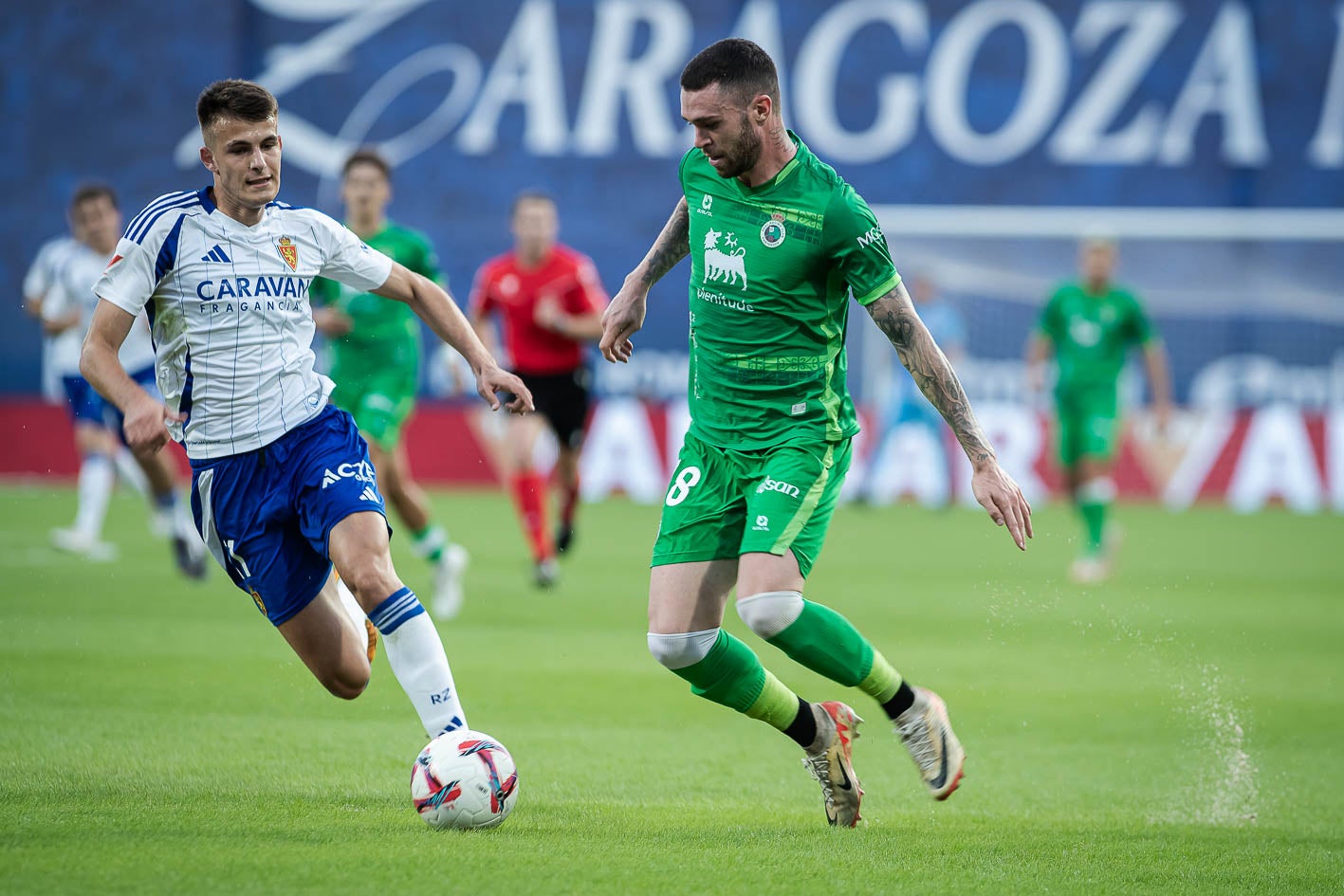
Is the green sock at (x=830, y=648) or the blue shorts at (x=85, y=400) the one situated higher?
the green sock at (x=830, y=648)

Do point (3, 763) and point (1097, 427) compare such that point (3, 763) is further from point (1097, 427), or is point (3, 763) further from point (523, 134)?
point (523, 134)

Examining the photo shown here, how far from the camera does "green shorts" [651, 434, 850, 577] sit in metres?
4.94

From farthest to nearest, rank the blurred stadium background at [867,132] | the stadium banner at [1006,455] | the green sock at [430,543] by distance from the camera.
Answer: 1. the blurred stadium background at [867,132]
2. the stadium banner at [1006,455]
3. the green sock at [430,543]

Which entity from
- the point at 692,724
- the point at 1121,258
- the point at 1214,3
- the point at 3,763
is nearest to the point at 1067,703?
the point at 692,724

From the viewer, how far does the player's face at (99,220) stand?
11.1 meters

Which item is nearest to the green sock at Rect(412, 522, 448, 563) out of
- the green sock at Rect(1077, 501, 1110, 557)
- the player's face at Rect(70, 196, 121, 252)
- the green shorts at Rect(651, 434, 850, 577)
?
the player's face at Rect(70, 196, 121, 252)

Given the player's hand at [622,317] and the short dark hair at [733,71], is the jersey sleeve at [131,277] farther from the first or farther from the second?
the short dark hair at [733,71]

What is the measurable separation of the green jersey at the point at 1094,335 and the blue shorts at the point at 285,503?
8.64 m

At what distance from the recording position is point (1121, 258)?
22438 mm

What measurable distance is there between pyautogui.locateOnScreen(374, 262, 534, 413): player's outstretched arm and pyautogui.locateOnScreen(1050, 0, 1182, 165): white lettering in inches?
729

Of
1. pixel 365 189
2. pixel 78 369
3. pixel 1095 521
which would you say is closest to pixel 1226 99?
pixel 1095 521

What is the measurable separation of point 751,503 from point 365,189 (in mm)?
4983

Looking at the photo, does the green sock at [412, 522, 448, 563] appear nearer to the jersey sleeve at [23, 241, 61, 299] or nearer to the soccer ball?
the jersey sleeve at [23, 241, 61, 299]

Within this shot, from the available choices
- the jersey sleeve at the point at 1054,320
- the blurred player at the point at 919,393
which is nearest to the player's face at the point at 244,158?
the jersey sleeve at the point at 1054,320
